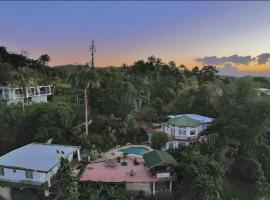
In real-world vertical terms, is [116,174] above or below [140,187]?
above

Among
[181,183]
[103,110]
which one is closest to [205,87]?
[103,110]

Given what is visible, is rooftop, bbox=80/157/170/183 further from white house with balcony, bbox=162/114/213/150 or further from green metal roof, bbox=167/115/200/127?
green metal roof, bbox=167/115/200/127

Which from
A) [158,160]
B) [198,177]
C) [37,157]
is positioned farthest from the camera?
[37,157]

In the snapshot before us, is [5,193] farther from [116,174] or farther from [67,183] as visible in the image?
[116,174]

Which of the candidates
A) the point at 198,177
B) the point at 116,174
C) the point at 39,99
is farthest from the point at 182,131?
the point at 39,99

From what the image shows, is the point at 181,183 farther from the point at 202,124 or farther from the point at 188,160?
the point at 202,124

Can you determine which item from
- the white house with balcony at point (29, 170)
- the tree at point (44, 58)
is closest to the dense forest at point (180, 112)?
the white house with balcony at point (29, 170)
